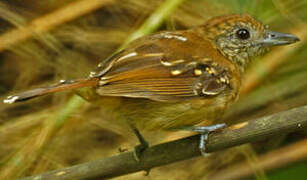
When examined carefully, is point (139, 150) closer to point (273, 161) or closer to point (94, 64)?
point (273, 161)

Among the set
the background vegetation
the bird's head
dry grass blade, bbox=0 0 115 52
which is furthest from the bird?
dry grass blade, bbox=0 0 115 52

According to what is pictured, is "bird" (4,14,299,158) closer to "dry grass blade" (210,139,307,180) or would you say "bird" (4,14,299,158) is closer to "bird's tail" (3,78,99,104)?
"bird's tail" (3,78,99,104)

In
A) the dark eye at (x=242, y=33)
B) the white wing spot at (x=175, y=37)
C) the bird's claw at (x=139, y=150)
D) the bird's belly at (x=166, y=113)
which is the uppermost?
the dark eye at (x=242, y=33)

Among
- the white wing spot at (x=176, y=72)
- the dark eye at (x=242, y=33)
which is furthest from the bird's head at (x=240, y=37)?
the white wing spot at (x=176, y=72)

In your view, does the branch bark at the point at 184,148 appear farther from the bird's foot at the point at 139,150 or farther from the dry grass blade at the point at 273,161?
the dry grass blade at the point at 273,161

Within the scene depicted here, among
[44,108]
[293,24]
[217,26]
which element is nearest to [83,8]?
[44,108]

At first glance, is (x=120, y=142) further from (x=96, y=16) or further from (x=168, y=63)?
(x=168, y=63)
